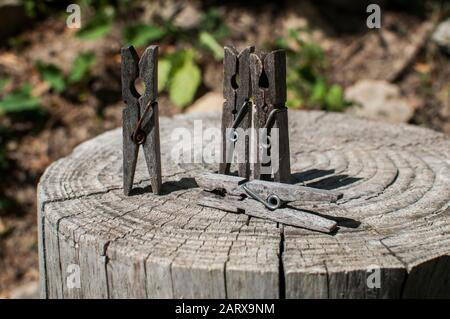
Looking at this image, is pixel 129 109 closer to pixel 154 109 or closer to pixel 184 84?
pixel 154 109

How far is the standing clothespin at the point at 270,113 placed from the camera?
258 centimetres

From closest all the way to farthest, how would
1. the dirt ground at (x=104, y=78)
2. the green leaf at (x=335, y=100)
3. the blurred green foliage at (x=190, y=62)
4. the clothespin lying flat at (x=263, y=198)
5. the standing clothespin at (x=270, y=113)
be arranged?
the clothespin lying flat at (x=263, y=198) < the standing clothespin at (x=270, y=113) < the dirt ground at (x=104, y=78) < the green leaf at (x=335, y=100) < the blurred green foliage at (x=190, y=62)

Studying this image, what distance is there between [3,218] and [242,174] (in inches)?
127

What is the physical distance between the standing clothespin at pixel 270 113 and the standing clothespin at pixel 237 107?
1.8 inches

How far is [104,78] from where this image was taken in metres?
6.38

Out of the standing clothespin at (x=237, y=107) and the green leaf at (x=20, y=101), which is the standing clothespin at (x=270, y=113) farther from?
the green leaf at (x=20, y=101)

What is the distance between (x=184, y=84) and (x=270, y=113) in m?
3.58

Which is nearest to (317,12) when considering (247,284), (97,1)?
(97,1)

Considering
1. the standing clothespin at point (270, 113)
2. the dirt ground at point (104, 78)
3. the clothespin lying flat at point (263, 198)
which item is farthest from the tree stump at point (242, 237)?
the dirt ground at point (104, 78)

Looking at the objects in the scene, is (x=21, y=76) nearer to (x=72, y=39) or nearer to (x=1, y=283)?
(x=72, y=39)

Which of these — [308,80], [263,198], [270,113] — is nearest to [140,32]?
[308,80]

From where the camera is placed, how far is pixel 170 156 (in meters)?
3.33

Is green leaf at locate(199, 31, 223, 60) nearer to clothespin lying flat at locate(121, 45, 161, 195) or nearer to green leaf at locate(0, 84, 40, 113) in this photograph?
green leaf at locate(0, 84, 40, 113)

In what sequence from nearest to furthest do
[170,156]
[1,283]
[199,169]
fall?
1. [199,169]
2. [170,156]
3. [1,283]
